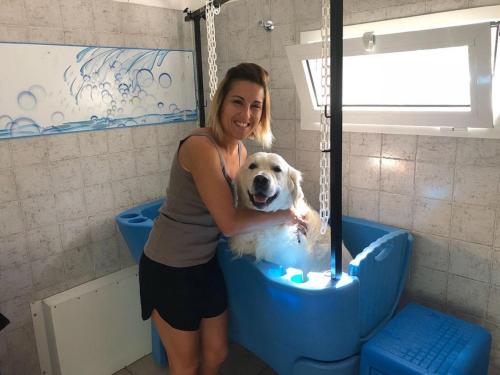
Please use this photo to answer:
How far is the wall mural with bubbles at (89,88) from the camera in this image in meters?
1.86

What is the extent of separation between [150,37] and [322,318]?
180cm

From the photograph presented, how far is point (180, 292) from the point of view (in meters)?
1.46

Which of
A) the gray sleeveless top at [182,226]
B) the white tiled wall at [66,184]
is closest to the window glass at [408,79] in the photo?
the gray sleeveless top at [182,226]

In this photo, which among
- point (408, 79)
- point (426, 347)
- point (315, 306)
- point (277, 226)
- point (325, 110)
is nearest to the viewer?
point (325, 110)

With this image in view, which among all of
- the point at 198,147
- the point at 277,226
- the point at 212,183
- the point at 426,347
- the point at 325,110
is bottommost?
the point at 426,347

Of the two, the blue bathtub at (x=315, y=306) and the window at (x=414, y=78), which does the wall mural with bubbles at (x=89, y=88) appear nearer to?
the window at (x=414, y=78)

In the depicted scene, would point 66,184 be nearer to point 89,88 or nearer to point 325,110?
point 89,88

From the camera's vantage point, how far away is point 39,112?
6.37 ft

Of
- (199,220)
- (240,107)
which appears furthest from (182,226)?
(240,107)

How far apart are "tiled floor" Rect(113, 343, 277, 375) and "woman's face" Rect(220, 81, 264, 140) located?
1433 millimetres

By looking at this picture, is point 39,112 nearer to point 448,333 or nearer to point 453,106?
point 453,106

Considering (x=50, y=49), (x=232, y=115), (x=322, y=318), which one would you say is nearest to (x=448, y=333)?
(x=322, y=318)

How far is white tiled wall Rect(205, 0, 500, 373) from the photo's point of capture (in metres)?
1.64

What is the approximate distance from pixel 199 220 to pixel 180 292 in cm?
Answer: 27
